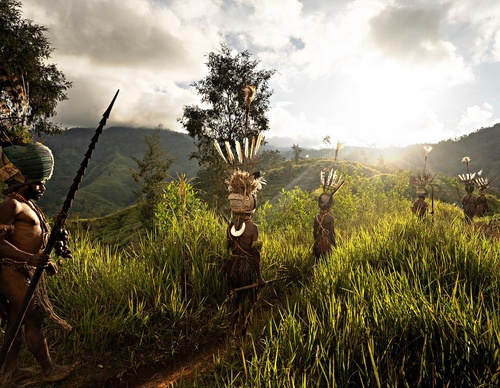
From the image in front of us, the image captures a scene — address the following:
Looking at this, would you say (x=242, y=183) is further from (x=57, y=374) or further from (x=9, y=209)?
(x=57, y=374)

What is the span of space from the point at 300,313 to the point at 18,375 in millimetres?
3199

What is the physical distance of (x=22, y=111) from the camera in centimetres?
308

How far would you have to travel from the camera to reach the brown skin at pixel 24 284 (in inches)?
111

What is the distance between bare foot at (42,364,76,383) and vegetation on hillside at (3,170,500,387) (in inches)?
6.7

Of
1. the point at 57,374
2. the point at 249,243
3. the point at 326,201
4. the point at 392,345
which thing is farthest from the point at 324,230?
the point at 57,374

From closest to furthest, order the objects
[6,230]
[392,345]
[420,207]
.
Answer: [392,345]
[6,230]
[420,207]

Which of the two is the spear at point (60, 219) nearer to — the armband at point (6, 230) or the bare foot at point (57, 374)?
the armband at point (6, 230)

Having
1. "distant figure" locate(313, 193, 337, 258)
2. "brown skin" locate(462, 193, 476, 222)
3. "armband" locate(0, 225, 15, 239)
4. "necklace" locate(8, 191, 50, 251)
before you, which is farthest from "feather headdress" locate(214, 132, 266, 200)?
"brown skin" locate(462, 193, 476, 222)

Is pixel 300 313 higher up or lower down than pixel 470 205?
lower down

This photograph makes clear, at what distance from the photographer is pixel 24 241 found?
2.89 metres

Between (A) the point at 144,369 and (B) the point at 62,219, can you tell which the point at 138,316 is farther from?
(B) the point at 62,219

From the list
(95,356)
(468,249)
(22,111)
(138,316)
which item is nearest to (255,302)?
(138,316)

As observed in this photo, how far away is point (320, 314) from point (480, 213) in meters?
11.1

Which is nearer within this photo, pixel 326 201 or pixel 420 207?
pixel 326 201
